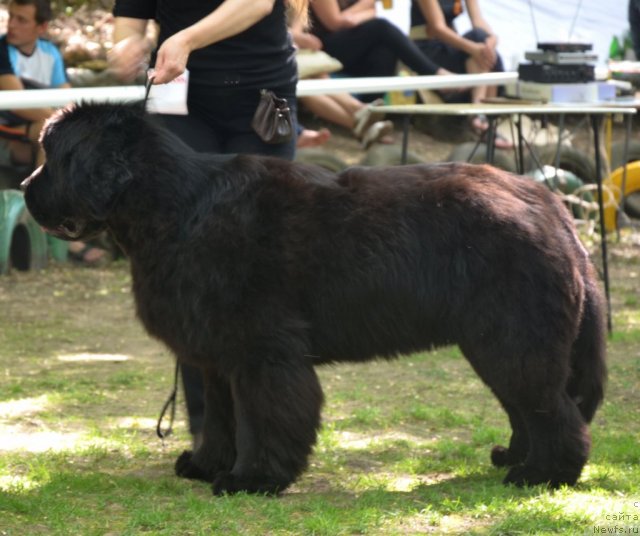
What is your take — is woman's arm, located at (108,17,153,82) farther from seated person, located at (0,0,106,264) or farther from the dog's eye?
seated person, located at (0,0,106,264)

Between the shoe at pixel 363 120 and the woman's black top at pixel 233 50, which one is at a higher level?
the woman's black top at pixel 233 50

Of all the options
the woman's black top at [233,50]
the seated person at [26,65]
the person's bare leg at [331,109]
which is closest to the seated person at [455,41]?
the person's bare leg at [331,109]

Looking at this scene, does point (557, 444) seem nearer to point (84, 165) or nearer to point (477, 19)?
point (84, 165)

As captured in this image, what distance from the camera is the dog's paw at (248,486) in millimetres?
3990

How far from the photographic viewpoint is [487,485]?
4.14 meters

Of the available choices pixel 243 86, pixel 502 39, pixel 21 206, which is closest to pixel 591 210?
pixel 502 39

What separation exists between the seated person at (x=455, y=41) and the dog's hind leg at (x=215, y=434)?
22.5 ft

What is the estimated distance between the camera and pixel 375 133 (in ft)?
34.2

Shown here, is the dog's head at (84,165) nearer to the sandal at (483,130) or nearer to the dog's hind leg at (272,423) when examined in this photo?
the dog's hind leg at (272,423)

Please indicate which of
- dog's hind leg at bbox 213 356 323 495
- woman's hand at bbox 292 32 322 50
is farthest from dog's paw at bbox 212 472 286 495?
woman's hand at bbox 292 32 322 50

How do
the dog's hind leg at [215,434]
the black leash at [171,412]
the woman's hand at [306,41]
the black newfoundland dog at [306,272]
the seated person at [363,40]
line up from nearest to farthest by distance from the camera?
the black newfoundland dog at [306,272], the dog's hind leg at [215,434], the black leash at [171,412], the woman's hand at [306,41], the seated person at [363,40]

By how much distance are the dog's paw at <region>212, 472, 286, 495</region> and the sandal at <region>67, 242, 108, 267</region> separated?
16.8 feet

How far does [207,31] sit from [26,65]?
16.2ft

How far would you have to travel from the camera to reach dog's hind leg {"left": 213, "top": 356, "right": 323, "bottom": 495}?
3.91 meters
